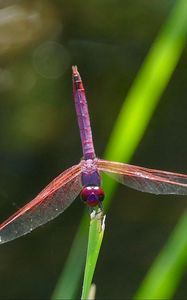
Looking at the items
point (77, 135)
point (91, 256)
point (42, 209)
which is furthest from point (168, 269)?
point (77, 135)

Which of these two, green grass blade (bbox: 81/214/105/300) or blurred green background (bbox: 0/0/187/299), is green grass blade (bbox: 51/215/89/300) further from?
blurred green background (bbox: 0/0/187/299)

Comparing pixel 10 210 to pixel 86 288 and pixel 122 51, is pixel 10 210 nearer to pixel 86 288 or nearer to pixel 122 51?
pixel 122 51

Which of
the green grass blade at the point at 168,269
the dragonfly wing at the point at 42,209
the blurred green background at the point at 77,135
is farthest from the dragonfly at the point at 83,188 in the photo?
the blurred green background at the point at 77,135

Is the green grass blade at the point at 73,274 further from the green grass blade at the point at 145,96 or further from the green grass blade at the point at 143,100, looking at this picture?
the green grass blade at the point at 145,96

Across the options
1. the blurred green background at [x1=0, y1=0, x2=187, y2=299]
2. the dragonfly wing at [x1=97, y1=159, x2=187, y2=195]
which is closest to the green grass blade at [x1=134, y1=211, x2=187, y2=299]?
the dragonfly wing at [x1=97, y1=159, x2=187, y2=195]

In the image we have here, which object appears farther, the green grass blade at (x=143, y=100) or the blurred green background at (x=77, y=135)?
the blurred green background at (x=77, y=135)

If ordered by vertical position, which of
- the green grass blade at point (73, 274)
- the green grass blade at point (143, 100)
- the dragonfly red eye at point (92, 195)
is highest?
the green grass blade at point (143, 100)
